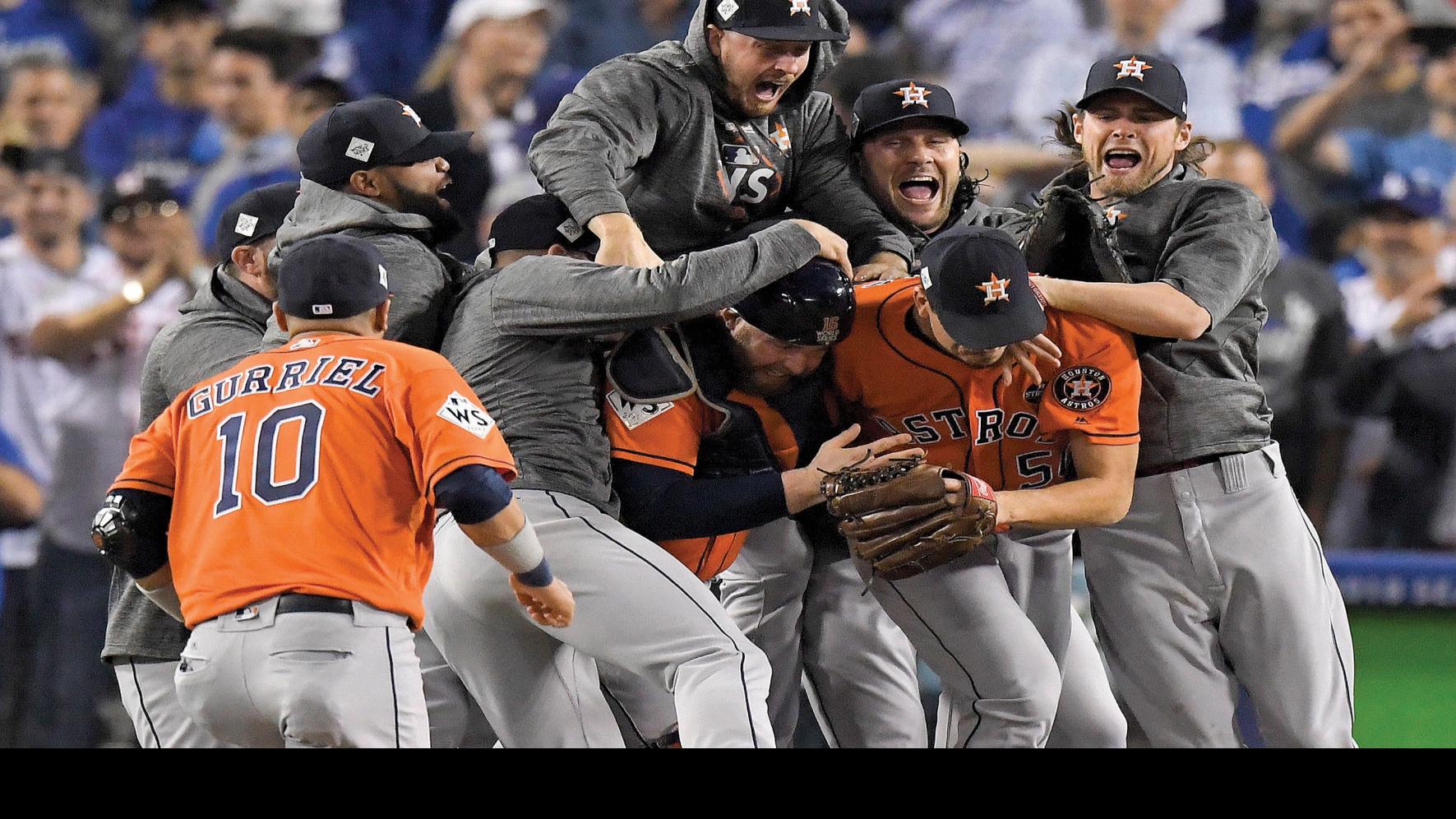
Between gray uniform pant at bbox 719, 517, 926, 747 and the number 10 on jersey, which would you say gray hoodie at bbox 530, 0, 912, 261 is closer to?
gray uniform pant at bbox 719, 517, 926, 747

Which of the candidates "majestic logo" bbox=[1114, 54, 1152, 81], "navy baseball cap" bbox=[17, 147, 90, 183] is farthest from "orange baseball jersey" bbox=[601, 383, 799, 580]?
"navy baseball cap" bbox=[17, 147, 90, 183]

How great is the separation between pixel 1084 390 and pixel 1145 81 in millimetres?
858

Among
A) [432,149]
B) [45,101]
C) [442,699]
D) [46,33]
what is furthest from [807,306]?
[46,33]

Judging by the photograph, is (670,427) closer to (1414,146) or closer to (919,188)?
(919,188)

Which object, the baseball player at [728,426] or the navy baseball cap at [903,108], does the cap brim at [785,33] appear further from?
the baseball player at [728,426]

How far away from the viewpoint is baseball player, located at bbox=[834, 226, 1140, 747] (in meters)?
3.48

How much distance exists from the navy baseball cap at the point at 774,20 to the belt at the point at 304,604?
1.70 m

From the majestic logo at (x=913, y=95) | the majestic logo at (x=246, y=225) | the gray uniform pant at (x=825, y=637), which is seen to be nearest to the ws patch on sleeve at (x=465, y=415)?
the gray uniform pant at (x=825, y=637)

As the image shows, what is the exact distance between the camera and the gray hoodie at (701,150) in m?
3.97

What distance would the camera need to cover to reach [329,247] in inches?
128

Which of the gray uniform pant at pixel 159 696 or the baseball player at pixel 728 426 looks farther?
the gray uniform pant at pixel 159 696

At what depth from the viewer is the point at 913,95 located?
13.7 feet
